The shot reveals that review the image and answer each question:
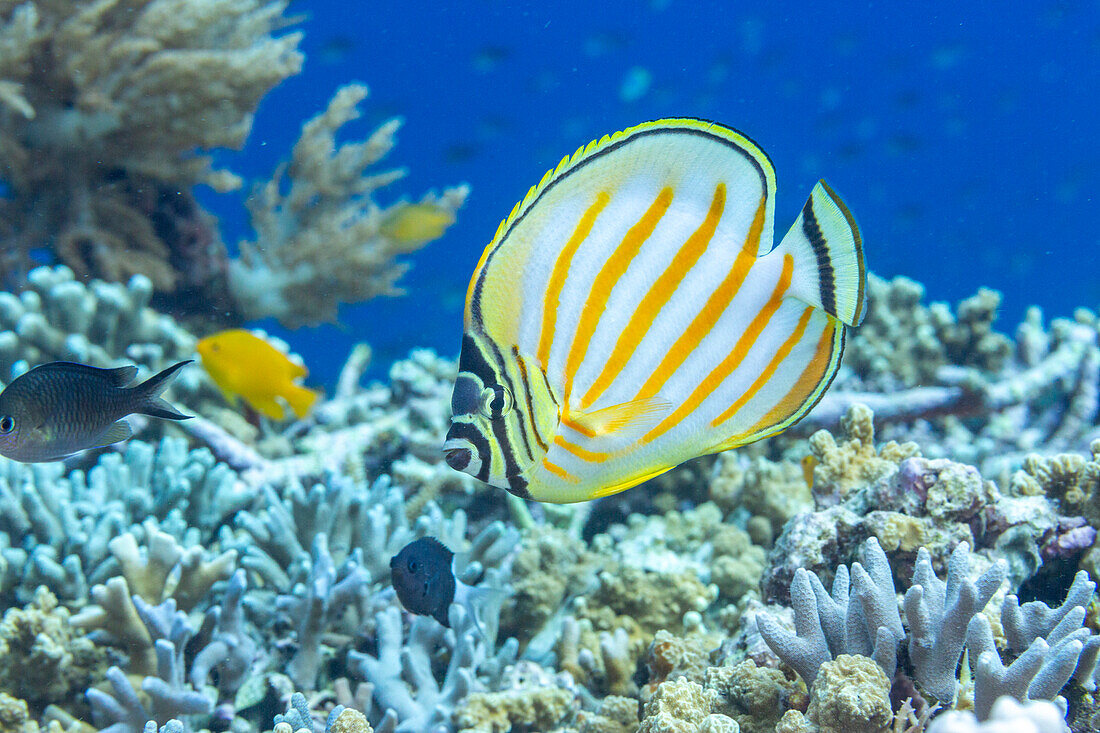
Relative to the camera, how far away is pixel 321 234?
6.35m

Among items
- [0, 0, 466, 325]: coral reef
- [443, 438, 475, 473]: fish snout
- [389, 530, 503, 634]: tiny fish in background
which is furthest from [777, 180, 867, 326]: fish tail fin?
[0, 0, 466, 325]: coral reef

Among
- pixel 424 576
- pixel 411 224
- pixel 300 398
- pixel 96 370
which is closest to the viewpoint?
pixel 96 370

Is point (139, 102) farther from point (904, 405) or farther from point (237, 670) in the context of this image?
point (904, 405)

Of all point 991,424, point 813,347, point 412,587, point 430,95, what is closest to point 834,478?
point 813,347

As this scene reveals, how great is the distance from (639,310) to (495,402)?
32cm

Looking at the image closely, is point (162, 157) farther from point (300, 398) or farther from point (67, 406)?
point (67, 406)

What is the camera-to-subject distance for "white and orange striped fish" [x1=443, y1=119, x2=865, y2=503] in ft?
3.84

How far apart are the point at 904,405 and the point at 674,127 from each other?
14.0ft

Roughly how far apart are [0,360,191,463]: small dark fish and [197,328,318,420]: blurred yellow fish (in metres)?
2.30

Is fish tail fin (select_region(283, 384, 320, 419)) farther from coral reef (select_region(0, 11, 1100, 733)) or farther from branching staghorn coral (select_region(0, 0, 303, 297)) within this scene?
branching staghorn coral (select_region(0, 0, 303, 297))

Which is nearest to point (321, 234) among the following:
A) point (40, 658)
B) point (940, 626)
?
point (40, 658)

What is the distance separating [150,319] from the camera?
186 inches

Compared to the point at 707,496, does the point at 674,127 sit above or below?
below

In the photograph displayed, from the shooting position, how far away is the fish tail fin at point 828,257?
1173 millimetres
